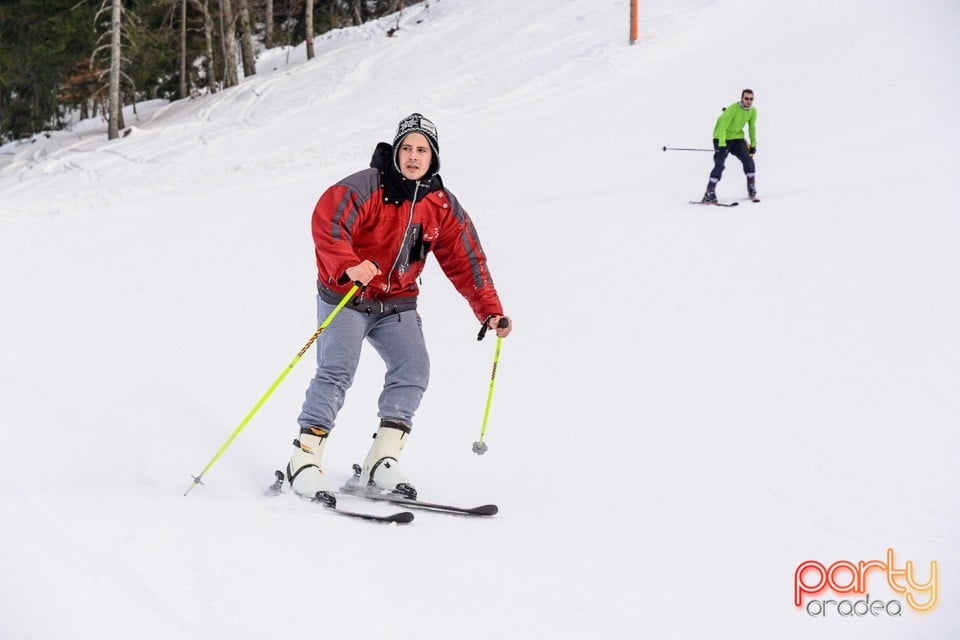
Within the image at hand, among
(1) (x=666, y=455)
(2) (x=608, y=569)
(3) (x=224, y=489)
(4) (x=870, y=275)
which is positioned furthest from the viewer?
(4) (x=870, y=275)

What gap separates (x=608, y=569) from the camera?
338 centimetres

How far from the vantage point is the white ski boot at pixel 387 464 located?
13.9 ft

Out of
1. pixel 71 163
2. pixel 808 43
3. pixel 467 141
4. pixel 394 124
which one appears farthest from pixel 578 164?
pixel 71 163

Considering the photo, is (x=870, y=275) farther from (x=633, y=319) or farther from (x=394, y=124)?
(x=394, y=124)

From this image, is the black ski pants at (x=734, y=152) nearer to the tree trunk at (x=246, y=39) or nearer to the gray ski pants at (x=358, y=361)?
the gray ski pants at (x=358, y=361)

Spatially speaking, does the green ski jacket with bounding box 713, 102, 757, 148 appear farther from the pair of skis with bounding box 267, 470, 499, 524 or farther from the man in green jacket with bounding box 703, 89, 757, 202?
the pair of skis with bounding box 267, 470, 499, 524

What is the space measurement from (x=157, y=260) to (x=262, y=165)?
24.7 ft

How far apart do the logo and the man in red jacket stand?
181 cm

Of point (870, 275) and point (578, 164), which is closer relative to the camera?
point (870, 275)

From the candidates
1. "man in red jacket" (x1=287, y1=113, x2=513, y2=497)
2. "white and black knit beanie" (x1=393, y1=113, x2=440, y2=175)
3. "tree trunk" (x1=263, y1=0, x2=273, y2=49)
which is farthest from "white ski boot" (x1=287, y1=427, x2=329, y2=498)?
"tree trunk" (x1=263, y1=0, x2=273, y2=49)

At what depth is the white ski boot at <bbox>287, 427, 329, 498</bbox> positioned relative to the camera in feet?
13.0

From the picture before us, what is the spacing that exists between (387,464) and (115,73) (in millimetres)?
22179

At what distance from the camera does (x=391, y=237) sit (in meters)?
4.14

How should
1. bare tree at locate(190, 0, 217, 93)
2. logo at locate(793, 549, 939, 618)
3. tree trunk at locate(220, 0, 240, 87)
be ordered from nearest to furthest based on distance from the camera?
logo at locate(793, 549, 939, 618), tree trunk at locate(220, 0, 240, 87), bare tree at locate(190, 0, 217, 93)
